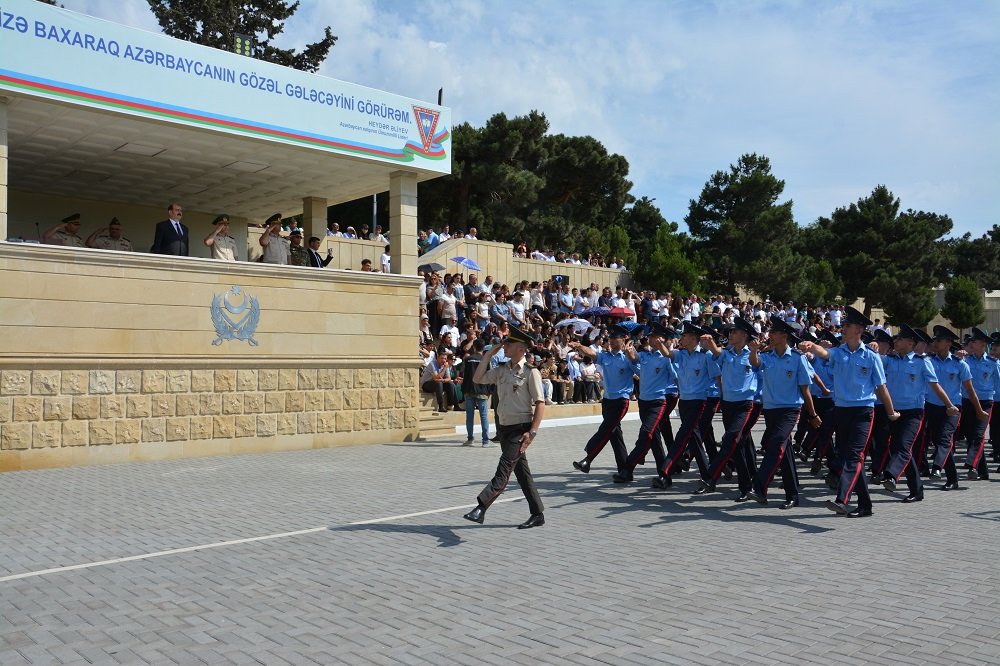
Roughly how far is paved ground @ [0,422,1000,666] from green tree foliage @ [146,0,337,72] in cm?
3108

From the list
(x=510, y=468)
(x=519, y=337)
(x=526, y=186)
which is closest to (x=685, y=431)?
(x=510, y=468)

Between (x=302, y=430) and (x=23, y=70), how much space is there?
743 centimetres

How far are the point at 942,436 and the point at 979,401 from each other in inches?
65.8

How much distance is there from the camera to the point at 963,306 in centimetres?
5350

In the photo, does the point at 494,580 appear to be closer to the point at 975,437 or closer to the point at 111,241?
the point at 975,437

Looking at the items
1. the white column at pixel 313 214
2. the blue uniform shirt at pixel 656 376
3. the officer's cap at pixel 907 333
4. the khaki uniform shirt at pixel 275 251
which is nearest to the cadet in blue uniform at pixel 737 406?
the blue uniform shirt at pixel 656 376

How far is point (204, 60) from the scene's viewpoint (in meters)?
14.8

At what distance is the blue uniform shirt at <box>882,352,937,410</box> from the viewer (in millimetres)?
10797

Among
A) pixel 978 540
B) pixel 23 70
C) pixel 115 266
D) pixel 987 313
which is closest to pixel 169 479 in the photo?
pixel 115 266

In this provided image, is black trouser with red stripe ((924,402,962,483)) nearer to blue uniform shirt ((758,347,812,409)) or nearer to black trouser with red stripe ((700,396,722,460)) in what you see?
black trouser with red stripe ((700,396,722,460))

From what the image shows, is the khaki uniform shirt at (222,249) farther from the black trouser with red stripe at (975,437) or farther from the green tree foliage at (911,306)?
the green tree foliage at (911,306)

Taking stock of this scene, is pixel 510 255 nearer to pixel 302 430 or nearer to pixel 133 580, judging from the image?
pixel 302 430

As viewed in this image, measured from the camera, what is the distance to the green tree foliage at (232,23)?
122ft

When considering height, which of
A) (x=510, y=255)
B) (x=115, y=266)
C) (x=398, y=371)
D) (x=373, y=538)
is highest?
(x=510, y=255)
